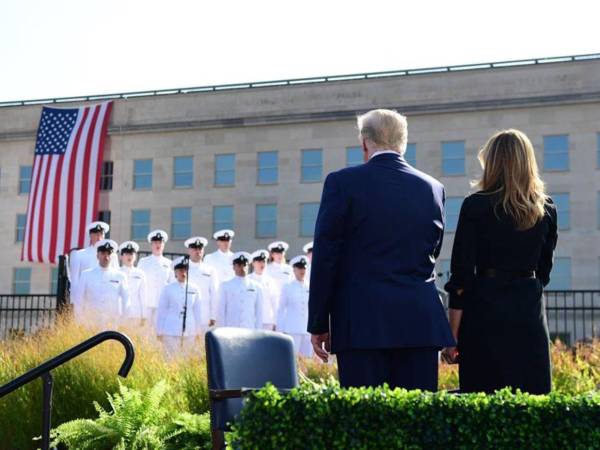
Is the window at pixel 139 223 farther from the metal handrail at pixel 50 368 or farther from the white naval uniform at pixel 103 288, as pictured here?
the metal handrail at pixel 50 368

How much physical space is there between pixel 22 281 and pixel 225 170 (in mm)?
11609

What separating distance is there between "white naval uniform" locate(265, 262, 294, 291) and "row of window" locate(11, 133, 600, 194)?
74.5 ft

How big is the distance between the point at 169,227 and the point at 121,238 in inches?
87.9

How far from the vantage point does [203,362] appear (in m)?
8.81

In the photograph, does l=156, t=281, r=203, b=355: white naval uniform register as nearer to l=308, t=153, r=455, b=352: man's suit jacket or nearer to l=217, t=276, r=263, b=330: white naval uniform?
l=217, t=276, r=263, b=330: white naval uniform

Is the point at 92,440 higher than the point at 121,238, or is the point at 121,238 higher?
the point at 121,238

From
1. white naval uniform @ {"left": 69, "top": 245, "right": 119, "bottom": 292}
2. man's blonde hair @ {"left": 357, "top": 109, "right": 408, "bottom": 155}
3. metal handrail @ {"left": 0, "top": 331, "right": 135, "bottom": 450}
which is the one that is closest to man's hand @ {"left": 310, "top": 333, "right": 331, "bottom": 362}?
metal handrail @ {"left": 0, "top": 331, "right": 135, "bottom": 450}

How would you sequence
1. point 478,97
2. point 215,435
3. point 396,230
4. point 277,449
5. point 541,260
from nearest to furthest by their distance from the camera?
point 277,449 < point 215,435 < point 396,230 < point 541,260 < point 478,97

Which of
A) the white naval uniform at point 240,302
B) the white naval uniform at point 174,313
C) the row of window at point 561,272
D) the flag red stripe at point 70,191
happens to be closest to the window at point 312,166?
the row of window at point 561,272

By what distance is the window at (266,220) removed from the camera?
150 feet

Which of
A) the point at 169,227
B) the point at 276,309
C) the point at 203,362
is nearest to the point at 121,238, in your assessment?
the point at 169,227

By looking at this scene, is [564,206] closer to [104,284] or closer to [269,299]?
[269,299]

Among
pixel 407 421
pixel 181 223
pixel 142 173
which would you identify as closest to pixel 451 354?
pixel 407 421

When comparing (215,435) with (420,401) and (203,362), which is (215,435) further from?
(203,362)
